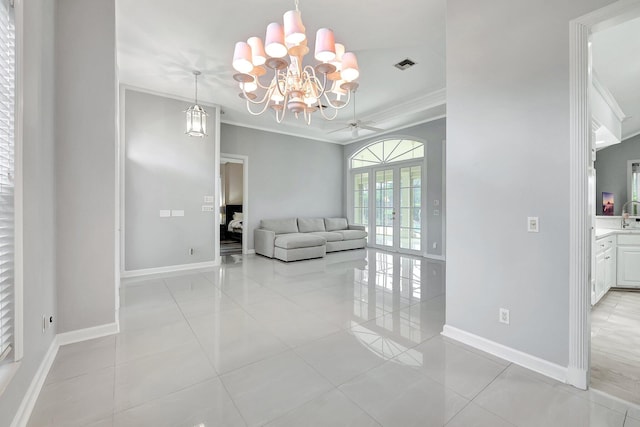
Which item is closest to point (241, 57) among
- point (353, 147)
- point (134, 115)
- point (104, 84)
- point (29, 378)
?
point (104, 84)

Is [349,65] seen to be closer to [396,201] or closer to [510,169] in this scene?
[510,169]

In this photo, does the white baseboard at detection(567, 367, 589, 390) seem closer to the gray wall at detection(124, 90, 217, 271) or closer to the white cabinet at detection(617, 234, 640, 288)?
the white cabinet at detection(617, 234, 640, 288)

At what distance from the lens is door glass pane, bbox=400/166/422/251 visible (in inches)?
261

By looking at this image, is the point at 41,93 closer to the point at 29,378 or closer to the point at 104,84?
the point at 104,84

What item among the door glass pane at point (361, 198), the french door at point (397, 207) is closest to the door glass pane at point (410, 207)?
the french door at point (397, 207)

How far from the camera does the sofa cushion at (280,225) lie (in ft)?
21.8

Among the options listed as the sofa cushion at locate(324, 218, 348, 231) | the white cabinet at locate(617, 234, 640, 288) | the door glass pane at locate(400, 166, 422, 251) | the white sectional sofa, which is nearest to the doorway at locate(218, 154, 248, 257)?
the white sectional sofa

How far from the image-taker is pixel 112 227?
8.42 feet

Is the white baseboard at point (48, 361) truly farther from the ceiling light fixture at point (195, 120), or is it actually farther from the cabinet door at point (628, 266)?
the cabinet door at point (628, 266)

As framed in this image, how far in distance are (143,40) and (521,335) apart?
480 centimetres

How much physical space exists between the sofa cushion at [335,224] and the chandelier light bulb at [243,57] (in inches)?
221

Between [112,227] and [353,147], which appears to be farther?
[353,147]

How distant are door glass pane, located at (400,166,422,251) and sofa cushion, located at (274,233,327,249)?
2207 mm

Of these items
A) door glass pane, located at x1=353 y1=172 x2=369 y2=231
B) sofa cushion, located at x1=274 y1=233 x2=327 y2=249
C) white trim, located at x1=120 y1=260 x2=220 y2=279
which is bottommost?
white trim, located at x1=120 y1=260 x2=220 y2=279
